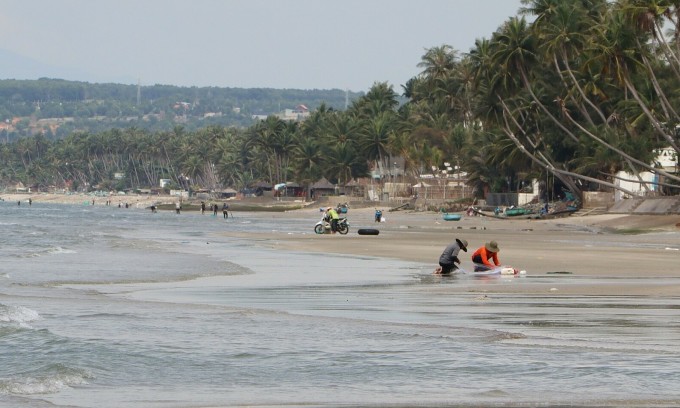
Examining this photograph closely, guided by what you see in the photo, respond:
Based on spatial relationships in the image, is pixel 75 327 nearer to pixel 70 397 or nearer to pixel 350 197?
pixel 70 397

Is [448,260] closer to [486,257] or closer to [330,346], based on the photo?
[486,257]

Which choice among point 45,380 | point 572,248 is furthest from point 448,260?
point 45,380

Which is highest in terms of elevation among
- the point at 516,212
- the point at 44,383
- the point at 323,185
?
the point at 323,185

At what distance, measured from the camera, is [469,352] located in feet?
44.3

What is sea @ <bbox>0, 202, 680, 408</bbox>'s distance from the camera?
11.0 m

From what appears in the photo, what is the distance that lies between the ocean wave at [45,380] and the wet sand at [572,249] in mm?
11392

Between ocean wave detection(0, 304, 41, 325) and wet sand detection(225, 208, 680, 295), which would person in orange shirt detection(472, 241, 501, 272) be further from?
ocean wave detection(0, 304, 41, 325)

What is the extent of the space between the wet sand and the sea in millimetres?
1514

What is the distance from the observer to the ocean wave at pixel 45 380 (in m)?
11.2

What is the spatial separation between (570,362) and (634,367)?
2.32ft

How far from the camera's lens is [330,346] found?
14203mm

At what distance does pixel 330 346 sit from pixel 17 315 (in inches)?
218

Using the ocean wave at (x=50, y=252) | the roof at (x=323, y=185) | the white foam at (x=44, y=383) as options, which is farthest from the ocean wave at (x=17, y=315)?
the roof at (x=323, y=185)

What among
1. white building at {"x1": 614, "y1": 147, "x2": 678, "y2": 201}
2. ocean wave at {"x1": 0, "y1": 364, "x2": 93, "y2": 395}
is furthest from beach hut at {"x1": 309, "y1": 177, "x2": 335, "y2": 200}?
ocean wave at {"x1": 0, "y1": 364, "x2": 93, "y2": 395}
